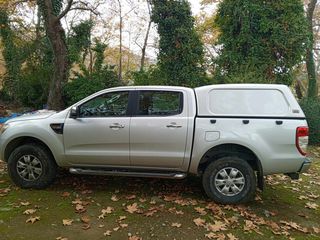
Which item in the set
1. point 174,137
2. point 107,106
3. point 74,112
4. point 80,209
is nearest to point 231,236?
point 174,137

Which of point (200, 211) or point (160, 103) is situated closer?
point (200, 211)

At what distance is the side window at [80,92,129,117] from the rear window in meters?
1.51

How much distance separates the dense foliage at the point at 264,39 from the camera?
43.1 feet

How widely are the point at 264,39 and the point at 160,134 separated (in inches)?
402

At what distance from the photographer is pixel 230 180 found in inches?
203

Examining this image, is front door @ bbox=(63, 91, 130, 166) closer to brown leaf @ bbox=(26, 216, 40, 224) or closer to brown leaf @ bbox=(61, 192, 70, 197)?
brown leaf @ bbox=(61, 192, 70, 197)

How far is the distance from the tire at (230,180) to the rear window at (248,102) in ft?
2.63

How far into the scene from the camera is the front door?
5.35m

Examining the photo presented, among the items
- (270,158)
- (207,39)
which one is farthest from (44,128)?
(207,39)

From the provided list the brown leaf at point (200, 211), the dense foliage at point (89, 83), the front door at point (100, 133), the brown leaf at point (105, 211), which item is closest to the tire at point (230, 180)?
the brown leaf at point (200, 211)

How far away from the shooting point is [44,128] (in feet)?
18.0

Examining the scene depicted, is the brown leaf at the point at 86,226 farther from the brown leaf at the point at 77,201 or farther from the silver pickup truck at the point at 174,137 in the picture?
the silver pickup truck at the point at 174,137

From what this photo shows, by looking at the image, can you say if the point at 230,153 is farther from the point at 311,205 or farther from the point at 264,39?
the point at 264,39

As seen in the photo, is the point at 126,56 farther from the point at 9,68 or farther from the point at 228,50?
the point at 228,50
